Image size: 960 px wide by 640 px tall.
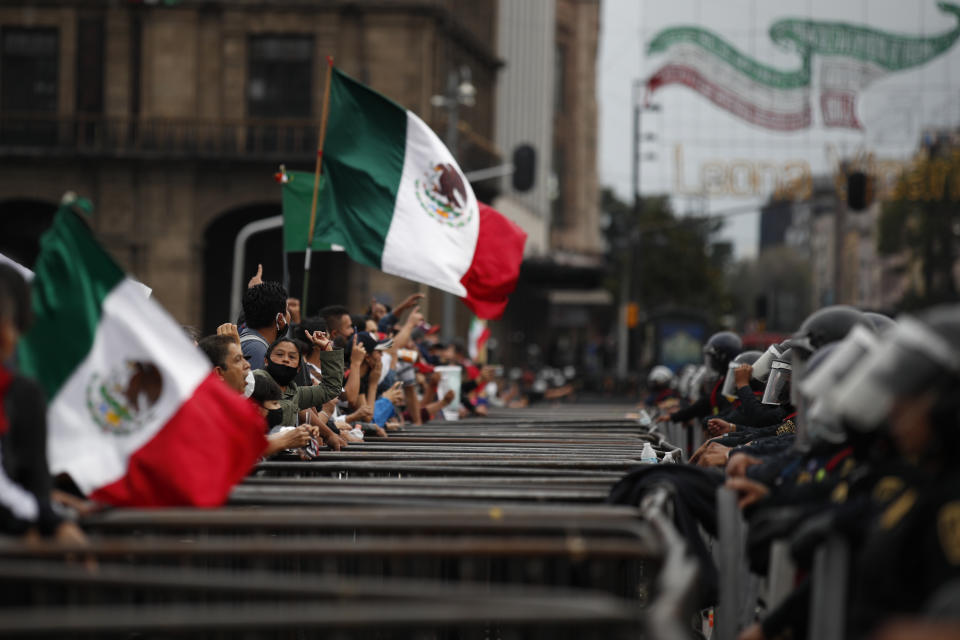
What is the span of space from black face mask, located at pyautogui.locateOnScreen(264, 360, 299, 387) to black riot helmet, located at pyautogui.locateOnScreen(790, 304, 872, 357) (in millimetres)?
3132

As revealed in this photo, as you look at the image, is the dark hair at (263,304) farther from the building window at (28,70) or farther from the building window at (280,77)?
the building window at (28,70)

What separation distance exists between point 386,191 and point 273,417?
3599 mm

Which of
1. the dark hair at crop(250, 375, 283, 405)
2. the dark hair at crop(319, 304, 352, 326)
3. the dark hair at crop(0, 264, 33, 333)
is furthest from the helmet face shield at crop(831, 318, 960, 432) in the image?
the dark hair at crop(319, 304, 352, 326)

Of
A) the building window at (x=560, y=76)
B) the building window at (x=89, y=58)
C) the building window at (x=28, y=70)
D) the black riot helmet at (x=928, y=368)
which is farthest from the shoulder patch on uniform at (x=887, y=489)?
the building window at (x=560, y=76)

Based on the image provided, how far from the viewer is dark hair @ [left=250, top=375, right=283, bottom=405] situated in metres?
7.94

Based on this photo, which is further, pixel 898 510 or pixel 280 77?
→ pixel 280 77

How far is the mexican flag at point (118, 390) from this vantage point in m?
5.59

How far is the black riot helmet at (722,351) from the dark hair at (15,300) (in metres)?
9.47

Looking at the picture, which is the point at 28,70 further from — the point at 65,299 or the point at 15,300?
the point at 15,300

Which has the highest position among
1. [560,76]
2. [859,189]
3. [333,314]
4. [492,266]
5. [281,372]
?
[560,76]

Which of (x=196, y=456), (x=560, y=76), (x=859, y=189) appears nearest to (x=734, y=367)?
(x=196, y=456)

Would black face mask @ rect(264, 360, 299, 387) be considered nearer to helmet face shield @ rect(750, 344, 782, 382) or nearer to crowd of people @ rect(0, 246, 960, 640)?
crowd of people @ rect(0, 246, 960, 640)

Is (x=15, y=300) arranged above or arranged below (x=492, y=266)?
below

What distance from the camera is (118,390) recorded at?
5.68 metres
